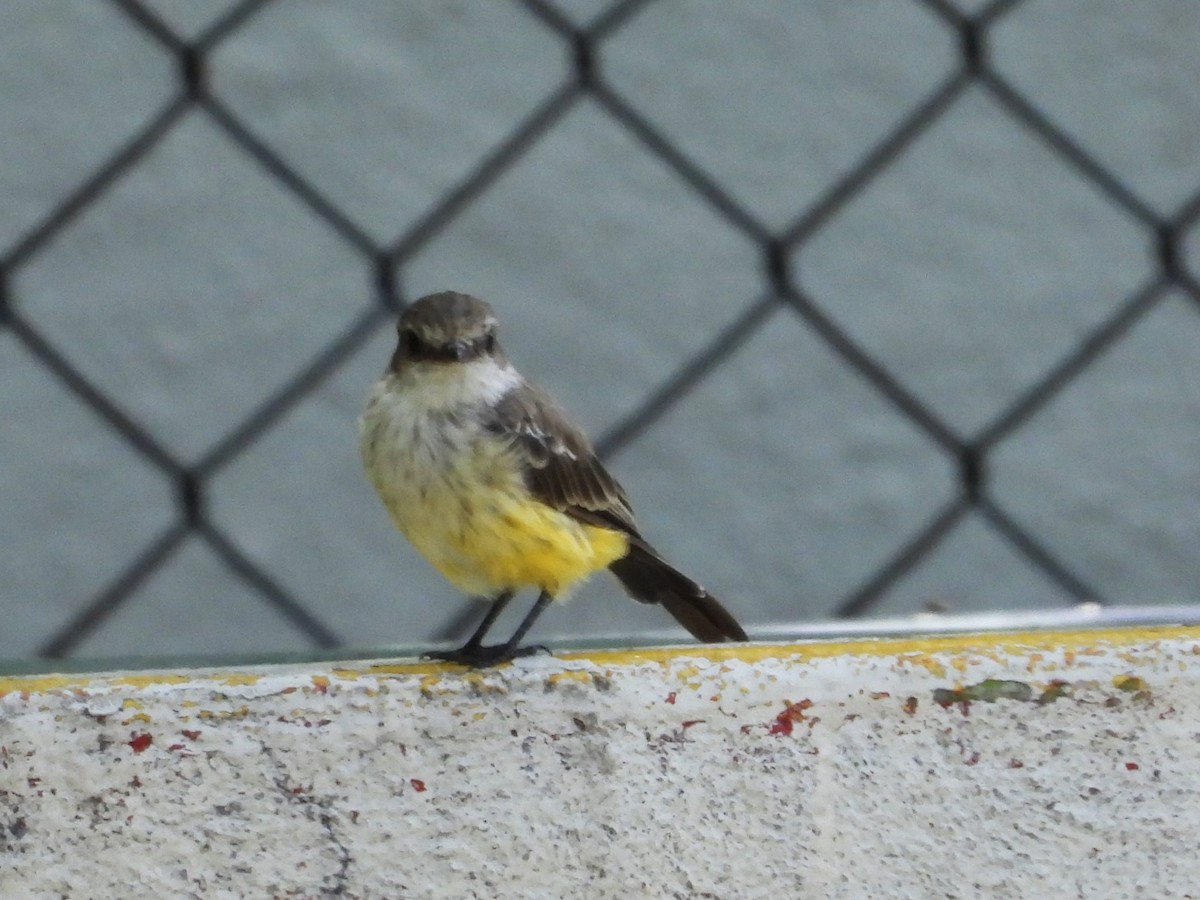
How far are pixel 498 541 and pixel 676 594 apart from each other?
116mm

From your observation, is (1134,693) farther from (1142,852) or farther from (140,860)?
(140,860)

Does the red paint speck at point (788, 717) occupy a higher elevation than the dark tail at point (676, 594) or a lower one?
lower

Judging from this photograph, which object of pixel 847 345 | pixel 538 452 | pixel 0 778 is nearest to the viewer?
pixel 0 778

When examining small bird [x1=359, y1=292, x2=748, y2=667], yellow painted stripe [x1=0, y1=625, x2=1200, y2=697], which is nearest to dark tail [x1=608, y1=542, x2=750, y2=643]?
small bird [x1=359, y1=292, x2=748, y2=667]

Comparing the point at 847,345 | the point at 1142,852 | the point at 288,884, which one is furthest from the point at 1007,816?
the point at 847,345

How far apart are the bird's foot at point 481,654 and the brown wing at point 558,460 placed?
0.10 metres

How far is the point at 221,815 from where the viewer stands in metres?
0.57

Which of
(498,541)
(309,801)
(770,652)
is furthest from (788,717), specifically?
(498,541)

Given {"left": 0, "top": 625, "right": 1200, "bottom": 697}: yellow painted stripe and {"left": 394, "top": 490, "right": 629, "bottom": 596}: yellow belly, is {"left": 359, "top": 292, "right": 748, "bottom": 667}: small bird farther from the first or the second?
{"left": 0, "top": 625, "right": 1200, "bottom": 697}: yellow painted stripe

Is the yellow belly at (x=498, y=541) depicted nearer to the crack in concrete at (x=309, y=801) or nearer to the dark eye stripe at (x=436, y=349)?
the dark eye stripe at (x=436, y=349)

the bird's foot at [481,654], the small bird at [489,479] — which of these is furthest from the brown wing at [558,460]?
the bird's foot at [481,654]

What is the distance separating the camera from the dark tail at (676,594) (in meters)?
0.89

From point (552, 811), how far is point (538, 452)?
0.97 feet

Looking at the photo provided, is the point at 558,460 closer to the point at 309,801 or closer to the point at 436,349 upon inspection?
the point at 436,349
